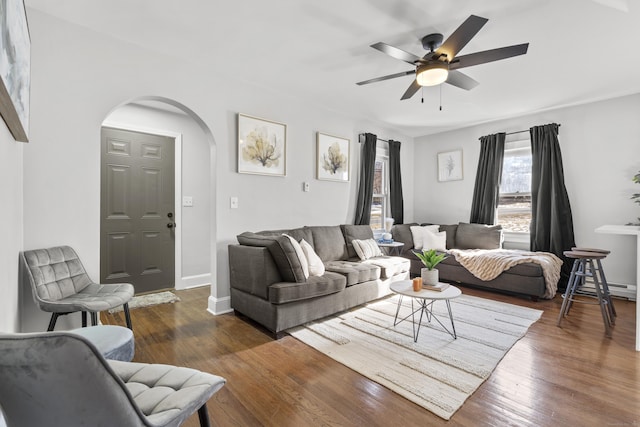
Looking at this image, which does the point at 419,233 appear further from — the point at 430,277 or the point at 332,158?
the point at 430,277

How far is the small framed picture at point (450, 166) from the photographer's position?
18.0 ft

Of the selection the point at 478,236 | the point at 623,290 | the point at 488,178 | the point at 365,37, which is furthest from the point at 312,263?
the point at 623,290

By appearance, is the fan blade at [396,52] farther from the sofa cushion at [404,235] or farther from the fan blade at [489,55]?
the sofa cushion at [404,235]

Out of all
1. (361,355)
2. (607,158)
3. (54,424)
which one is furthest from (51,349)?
(607,158)

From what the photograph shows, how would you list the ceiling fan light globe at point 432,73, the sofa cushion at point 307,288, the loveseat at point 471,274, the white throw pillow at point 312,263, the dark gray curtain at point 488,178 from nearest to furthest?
the ceiling fan light globe at point 432,73
the sofa cushion at point 307,288
the white throw pillow at point 312,263
the loveseat at point 471,274
the dark gray curtain at point 488,178

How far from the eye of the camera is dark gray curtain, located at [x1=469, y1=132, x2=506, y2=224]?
491cm

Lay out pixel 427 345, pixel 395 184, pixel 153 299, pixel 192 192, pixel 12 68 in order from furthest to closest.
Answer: pixel 395 184
pixel 192 192
pixel 153 299
pixel 427 345
pixel 12 68

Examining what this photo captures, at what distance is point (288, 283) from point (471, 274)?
2.84 meters

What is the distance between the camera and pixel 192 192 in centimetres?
432

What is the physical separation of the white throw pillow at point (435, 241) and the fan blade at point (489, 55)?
2.95 metres

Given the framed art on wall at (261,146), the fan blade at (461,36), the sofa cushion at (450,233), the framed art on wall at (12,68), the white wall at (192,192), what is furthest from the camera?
the sofa cushion at (450,233)

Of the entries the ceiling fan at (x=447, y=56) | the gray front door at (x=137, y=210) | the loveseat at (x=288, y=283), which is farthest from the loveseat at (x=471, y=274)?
the gray front door at (x=137, y=210)

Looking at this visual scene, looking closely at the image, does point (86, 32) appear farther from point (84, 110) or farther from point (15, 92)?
point (15, 92)

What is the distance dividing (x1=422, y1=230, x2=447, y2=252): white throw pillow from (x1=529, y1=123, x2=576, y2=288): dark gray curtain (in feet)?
3.97
